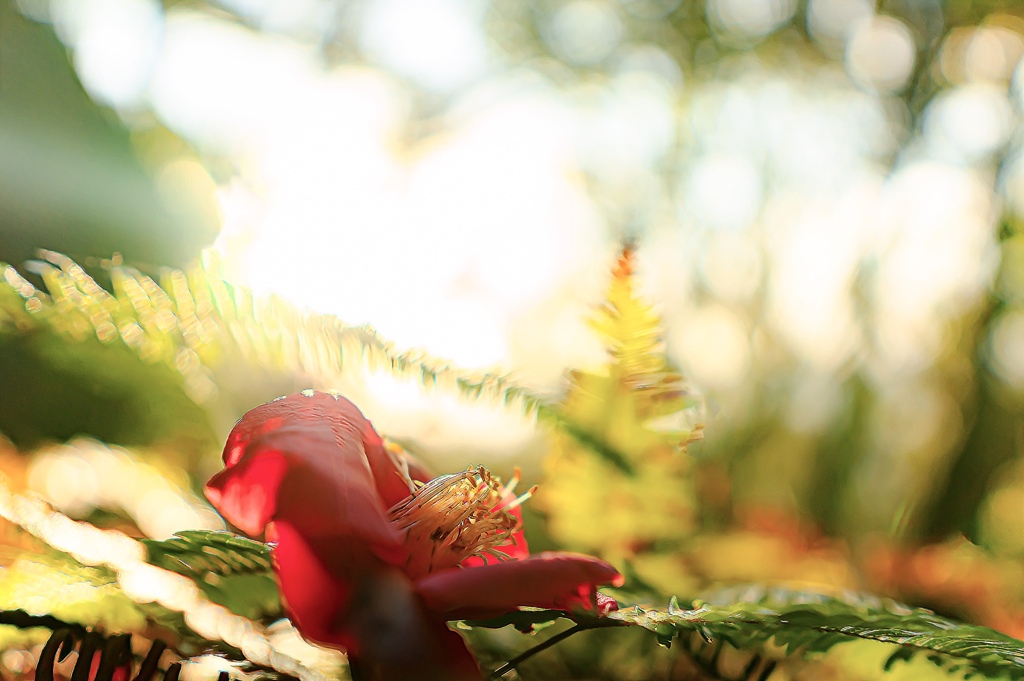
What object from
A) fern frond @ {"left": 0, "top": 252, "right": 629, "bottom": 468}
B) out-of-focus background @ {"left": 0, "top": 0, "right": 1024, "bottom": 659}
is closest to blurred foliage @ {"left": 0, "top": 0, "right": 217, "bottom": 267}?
out-of-focus background @ {"left": 0, "top": 0, "right": 1024, "bottom": 659}

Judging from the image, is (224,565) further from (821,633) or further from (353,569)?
(821,633)

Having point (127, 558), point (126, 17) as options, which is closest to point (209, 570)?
point (127, 558)

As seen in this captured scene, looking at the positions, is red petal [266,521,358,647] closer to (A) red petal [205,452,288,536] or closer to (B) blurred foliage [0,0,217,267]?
(A) red petal [205,452,288,536]

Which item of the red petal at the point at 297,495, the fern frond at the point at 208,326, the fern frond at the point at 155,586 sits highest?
the fern frond at the point at 208,326

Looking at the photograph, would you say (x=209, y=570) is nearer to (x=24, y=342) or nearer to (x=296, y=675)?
(x=296, y=675)

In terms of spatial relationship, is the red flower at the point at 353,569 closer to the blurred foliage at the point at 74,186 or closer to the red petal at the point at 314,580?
the red petal at the point at 314,580

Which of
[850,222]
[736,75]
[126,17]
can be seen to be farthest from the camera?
[736,75]

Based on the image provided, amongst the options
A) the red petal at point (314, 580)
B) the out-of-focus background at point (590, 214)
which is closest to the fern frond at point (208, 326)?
the out-of-focus background at point (590, 214)
